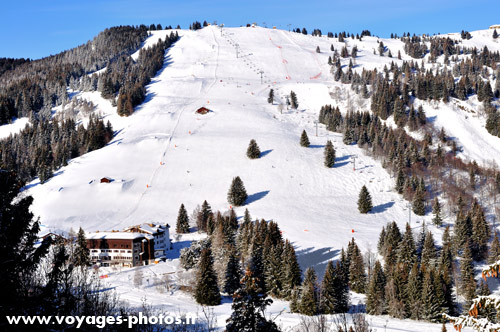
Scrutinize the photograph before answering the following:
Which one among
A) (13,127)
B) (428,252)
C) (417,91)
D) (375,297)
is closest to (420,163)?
(417,91)

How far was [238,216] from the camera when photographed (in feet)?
239

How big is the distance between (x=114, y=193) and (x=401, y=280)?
202ft

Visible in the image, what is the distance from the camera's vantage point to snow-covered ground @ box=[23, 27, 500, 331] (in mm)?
66125

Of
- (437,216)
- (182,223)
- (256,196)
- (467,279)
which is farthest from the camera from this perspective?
(256,196)

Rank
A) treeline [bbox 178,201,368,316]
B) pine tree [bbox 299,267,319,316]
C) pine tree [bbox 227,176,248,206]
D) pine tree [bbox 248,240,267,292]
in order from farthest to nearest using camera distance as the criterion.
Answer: pine tree [bbox 227,176,248,206] < pine tree [bbox 248,240,267,292] < treeline [bbox 178,201,368,316] < pine tree [bbox 299,267,319,316]

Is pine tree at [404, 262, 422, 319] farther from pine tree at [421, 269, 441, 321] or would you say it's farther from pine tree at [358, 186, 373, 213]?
pine tree at [358, 186, 373, 213]

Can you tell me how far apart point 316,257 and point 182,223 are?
85.1 ft

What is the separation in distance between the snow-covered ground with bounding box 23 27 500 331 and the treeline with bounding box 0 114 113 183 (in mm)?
3683

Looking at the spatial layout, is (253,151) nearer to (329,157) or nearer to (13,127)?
(329,157)

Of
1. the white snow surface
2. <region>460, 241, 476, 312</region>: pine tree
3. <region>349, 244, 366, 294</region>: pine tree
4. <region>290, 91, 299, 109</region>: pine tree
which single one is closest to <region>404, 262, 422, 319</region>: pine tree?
<region>349, 244, 366, 294</region>: pine tree

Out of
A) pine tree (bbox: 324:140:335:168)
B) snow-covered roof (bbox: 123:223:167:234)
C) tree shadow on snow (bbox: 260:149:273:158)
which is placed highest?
tree shadow on snow (bbox: 260:149:273:158)

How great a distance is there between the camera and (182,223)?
69.4 meters

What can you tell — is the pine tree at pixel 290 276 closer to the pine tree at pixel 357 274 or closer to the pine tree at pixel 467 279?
the pine tree at pixel 357 274

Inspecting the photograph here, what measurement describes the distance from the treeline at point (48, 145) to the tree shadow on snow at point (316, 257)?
220 feet
